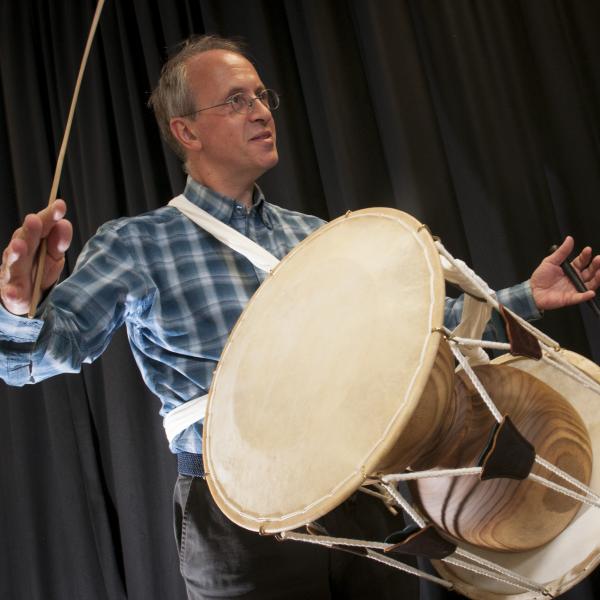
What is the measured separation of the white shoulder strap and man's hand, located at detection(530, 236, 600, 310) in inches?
16.9

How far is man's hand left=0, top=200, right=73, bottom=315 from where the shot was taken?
943 mm

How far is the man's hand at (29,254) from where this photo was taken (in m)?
0.94

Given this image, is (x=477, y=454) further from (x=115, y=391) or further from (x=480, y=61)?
(x=115, y=391)

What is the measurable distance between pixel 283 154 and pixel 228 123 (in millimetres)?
512

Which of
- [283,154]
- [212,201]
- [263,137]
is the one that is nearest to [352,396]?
[212,201]

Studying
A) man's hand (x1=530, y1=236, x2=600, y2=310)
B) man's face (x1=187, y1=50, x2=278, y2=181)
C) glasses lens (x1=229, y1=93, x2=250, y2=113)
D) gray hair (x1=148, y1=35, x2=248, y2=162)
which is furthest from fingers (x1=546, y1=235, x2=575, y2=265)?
gray hair (x1=148, y1=35, x2=248, y2=162)

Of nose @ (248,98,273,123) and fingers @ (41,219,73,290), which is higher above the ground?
nose @ (248,98,273,123)

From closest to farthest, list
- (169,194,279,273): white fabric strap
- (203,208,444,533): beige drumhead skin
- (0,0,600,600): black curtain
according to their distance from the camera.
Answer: (203,208,444,533): beige drumhead skin
(169,194,279,273): white fabric strap
(0,0,600,600): black curtain

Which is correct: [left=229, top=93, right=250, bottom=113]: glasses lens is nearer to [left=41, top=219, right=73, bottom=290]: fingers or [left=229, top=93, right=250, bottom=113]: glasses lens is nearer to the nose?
the nose

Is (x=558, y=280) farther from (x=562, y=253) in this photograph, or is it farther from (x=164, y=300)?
(x=164, y=300)

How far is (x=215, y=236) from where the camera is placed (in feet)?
4.37

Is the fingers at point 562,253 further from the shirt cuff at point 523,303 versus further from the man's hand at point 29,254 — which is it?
the man's hand at point 29,254

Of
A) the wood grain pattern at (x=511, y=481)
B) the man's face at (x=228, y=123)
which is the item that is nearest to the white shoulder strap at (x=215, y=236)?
the man's face at (x=228, y=123)

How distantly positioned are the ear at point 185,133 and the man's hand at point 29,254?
0.56m
